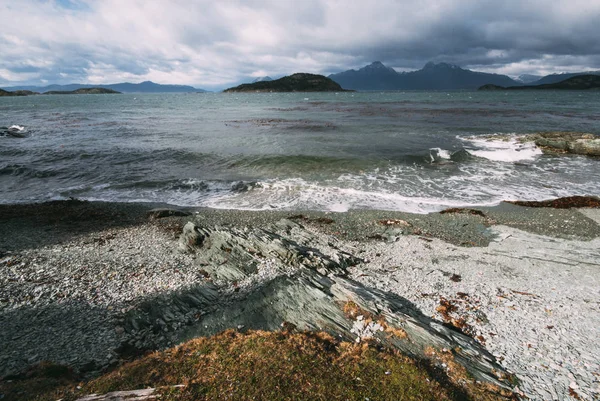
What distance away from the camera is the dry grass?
5410 millimetres

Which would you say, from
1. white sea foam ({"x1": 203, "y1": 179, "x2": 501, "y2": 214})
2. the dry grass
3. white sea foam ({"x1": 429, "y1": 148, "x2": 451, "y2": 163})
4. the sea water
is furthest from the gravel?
white sea foam ({"x1": 429, "y1": 148, "x2": 451, "y2": 163})

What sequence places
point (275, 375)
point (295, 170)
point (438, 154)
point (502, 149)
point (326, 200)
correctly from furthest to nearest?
point (502, 149)
point (438, 154)
point (295, 170)
point (326, 200)
point (275, 375)

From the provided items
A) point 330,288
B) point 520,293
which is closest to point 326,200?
point 330,288

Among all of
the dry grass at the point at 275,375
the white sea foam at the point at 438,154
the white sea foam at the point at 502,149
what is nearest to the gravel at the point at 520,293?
the dry grass at the point at 275,375

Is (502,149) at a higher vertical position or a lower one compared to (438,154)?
lower

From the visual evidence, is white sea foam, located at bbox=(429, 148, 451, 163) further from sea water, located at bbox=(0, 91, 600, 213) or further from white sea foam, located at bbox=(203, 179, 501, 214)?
white sea foam, located at bbox=(203, 179, 501, 214)

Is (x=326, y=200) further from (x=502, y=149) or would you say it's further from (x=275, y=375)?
(x=502, y=149)

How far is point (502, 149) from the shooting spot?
3559cm

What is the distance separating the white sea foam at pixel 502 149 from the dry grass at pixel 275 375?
31.9m

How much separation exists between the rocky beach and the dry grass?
34.2 inches

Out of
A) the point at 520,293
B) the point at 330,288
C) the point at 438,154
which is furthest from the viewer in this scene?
the point at 438,154

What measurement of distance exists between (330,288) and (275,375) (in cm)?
404

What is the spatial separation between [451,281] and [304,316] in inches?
227

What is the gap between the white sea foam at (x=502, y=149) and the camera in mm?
31797
